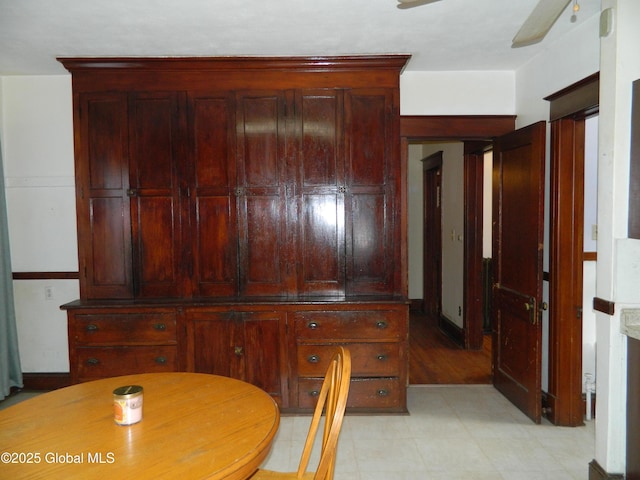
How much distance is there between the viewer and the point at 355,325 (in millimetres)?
3203

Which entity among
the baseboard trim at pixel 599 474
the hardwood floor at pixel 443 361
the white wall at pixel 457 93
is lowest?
the hardwood floor at pixel 443 361

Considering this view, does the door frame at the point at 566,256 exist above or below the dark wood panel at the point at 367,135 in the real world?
below

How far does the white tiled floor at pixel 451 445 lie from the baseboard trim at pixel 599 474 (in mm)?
182

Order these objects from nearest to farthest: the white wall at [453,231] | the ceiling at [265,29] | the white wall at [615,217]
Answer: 1. the white wall at [615,217]
2. the ceiling at [265,29]
3. the white wall at [453,231]

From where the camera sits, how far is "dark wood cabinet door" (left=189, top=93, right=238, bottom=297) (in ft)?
11.1

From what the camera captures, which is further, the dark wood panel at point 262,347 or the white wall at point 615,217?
the dark wood panel at point 262,347

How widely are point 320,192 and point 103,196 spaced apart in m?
1.65

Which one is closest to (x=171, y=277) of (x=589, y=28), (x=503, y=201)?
(x=503, y=201)

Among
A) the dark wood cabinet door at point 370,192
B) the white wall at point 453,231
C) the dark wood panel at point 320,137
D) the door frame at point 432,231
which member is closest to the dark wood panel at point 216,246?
the dark wood panel at point 320,137

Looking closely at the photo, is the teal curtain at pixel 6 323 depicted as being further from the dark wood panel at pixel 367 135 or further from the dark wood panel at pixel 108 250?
the dark wood panel at pixel 367 135

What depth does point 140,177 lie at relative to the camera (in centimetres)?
341

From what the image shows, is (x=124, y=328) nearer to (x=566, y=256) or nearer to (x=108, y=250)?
(x=108, y=250)

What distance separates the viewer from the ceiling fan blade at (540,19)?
1.65 metres

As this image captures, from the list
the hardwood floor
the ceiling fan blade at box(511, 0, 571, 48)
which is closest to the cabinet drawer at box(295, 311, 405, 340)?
the hardwood floor
